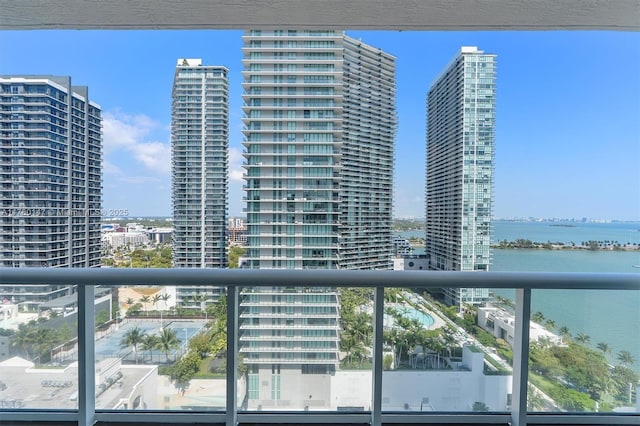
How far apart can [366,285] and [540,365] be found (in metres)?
0.94

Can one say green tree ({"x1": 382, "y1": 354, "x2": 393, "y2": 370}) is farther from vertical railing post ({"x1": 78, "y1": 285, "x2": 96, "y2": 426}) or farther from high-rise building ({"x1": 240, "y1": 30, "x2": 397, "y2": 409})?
vertical railing post ({"x1": 78, "y1": 285, "x2": 96, "y2": 426})

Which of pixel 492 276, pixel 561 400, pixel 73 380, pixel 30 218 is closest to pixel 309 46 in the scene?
pixel 492 276

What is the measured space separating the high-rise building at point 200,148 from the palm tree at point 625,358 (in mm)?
2255

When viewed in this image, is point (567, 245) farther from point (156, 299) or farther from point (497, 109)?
point (156, 299)

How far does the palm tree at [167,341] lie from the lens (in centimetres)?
138

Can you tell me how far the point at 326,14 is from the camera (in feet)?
5.02

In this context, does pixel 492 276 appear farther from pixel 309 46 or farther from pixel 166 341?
pixel 309 46

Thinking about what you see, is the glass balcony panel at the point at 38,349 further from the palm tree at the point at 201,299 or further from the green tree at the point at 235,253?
the green tree at the point at 235,253

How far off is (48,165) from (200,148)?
39.9 inches

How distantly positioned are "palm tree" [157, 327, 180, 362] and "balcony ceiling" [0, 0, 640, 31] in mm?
1635

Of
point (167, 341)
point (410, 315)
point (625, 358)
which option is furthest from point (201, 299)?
point (625, 358)

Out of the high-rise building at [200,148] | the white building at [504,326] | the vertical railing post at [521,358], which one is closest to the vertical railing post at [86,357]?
the high-rise building at [200,148]

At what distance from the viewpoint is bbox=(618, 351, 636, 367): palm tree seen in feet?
4.57

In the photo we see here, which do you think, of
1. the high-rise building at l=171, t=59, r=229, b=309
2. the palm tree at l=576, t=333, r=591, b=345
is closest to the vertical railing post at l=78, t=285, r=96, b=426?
the high-rise building at l=171, t=59, r=229, b=309
